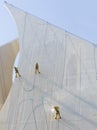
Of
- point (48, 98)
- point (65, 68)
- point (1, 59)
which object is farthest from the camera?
point (1, 59)

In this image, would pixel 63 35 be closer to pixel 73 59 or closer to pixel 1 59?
pixel 73 59

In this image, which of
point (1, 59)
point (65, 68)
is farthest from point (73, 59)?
point (1, 59)

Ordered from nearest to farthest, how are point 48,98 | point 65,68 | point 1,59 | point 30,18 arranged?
point 48,98 → point 65,68 → point 30,18 → point 1,59

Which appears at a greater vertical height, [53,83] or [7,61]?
[7,61]

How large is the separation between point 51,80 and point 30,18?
2003mm

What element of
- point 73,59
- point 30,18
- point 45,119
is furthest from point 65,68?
point 30,18

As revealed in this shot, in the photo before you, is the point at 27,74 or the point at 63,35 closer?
the point at 27,74

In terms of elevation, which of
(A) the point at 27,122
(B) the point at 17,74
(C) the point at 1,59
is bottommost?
(A) the point at 27,122

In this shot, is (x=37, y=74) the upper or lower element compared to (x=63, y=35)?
lower

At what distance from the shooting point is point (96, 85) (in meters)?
5.34

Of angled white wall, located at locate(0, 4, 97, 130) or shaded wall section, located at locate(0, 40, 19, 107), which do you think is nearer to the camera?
angled white wall, located at locate(0, 4, 97, 130)

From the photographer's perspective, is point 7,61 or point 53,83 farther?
point 7,61

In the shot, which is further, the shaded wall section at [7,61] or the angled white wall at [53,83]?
the shaded wall section at [7,61]

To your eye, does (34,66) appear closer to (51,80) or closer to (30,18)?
(51,80)
